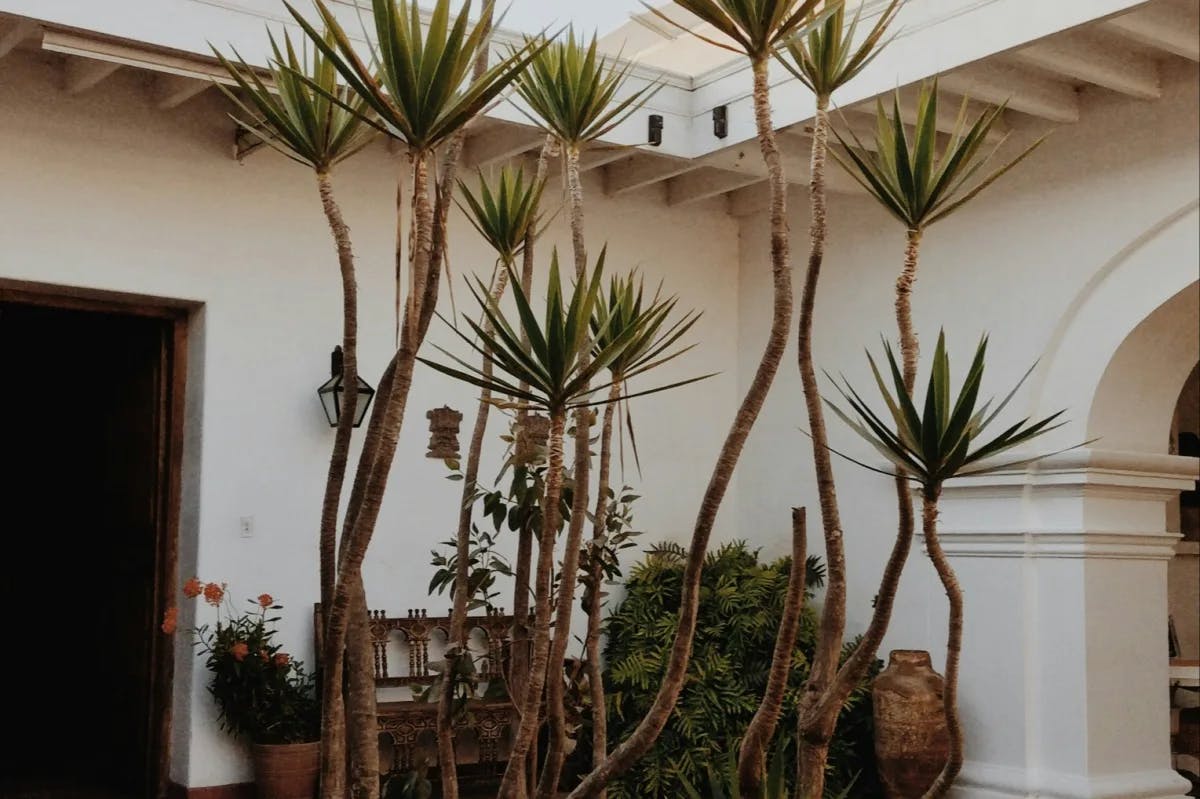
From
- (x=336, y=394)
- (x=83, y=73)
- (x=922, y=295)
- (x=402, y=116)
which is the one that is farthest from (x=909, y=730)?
(x=83, y=73)

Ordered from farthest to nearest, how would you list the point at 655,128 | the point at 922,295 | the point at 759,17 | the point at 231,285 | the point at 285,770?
the point at 922,295 < the point at 655,128 < the point at 231,285 < the point at 285,770 < the point at 759,17

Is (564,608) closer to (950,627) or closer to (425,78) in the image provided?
(950,627)

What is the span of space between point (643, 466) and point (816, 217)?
15.2 ft

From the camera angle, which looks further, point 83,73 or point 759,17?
point 83,73

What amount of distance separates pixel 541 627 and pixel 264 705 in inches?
134

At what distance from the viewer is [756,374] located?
295 centimetres

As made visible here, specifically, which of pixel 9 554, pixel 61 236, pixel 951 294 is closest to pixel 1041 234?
pixel 951 294

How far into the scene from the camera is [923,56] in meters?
5.91

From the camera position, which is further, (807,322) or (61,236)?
(61,236)

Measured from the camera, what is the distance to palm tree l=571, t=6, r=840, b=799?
279 cm

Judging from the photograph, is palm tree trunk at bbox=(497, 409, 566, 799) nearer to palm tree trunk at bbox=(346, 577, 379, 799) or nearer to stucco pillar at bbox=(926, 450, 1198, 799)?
palm tree trunk at bbox=(346, 577, 379, 799)

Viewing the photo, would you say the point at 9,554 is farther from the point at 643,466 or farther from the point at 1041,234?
the point at 1041,234

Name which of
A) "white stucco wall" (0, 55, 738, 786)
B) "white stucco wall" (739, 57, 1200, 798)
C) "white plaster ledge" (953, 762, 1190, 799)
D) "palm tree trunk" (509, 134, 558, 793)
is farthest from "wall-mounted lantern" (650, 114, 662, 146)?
"white plaster ledge" (953, 762, 1190, 799)

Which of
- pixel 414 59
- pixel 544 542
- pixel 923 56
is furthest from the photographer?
pixel 923 56
